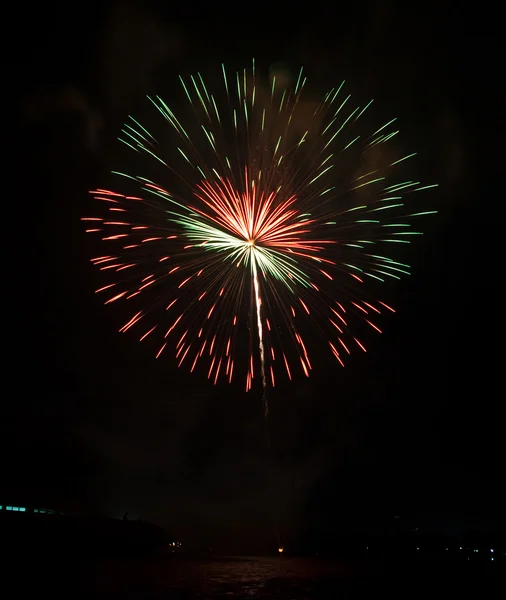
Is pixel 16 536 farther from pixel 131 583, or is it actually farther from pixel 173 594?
pixel 173 594

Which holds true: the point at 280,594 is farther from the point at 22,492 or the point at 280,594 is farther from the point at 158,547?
the point at 158,547

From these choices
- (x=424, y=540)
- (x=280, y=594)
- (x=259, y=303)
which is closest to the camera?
(x=259, y=303)

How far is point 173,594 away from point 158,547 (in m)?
105

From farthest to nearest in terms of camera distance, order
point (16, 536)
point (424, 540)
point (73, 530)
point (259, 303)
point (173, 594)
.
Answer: point (424, 540), point (73, 530), point (16, 536), point (173, 594), point (259, 303)

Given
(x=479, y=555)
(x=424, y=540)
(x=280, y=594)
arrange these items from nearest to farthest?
(x=280, y=594), (x=479, y=555), (x=424, y=540)

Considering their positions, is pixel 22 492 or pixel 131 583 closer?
pixel 131 583

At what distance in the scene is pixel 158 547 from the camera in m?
122

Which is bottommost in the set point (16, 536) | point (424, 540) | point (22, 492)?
point (16, 536)

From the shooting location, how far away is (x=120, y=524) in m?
91.7

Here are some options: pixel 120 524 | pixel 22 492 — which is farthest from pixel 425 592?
pixel 120 524

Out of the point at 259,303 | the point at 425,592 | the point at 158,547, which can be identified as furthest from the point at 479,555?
the point at 259,303

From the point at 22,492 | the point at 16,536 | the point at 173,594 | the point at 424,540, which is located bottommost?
the point at 173,594

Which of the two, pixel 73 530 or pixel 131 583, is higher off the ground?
pixel 73 530

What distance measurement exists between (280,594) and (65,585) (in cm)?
1145
